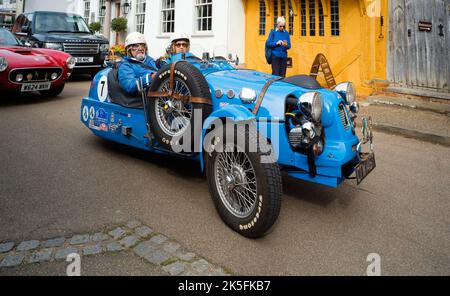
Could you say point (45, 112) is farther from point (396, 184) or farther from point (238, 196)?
point (396, 184)

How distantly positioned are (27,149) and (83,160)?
994mm

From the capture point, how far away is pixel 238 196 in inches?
122

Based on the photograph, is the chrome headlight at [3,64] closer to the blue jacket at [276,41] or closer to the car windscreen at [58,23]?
the car windscreen at [58,23]

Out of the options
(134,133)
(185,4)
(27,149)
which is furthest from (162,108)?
(185,4)

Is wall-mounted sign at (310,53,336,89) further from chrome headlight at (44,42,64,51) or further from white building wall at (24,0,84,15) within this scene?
white building wall at (24,0,84,15)

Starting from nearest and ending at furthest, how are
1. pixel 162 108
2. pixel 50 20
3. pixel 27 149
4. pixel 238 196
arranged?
pixel 238 196
pixel 162 108
pixel 27 149
pixel 50 20

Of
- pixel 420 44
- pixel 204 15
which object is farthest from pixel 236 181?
pixel 204 15

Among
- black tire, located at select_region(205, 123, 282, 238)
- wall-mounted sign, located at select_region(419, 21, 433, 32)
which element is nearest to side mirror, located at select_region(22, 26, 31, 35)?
black tire, located at select_region(205, 123, 282, 238)

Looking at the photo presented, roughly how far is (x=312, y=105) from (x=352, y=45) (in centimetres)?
767

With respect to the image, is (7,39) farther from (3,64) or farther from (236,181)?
(236,181)

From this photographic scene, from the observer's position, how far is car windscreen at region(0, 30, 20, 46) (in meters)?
8.59

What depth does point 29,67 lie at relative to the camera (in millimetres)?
7602

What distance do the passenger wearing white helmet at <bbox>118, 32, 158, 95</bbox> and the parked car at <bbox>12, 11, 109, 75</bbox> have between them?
7206 mm
